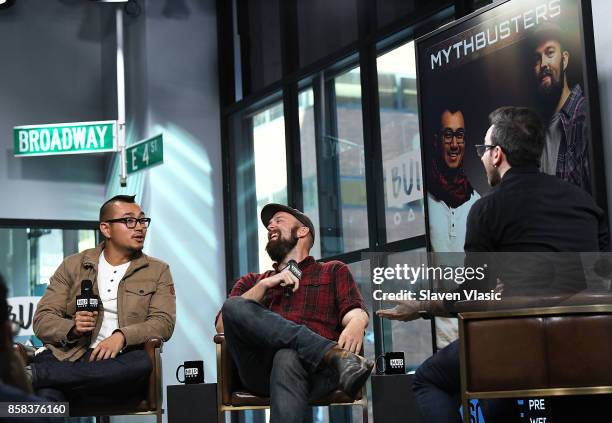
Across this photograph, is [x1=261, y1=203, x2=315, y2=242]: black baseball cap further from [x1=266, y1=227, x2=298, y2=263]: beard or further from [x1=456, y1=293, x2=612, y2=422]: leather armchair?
[x1=456, y1=293, x2=612, y2=422]: leather armchair

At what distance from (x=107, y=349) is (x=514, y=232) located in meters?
1.92

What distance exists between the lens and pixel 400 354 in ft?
12.3

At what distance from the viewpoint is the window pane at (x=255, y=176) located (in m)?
7.00

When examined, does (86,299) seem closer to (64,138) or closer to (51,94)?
(64,138)

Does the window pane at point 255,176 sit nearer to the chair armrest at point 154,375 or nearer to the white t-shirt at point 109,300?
the white t-shirt at point 109,300

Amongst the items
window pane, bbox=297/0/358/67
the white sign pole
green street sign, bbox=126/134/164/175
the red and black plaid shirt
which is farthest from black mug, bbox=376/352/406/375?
the white sign pole

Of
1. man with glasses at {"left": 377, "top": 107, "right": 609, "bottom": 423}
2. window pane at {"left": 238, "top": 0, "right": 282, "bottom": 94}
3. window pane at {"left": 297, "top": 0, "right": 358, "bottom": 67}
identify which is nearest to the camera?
man with glasses at {"left": 377, "top": 107, "right": 609, "bottom": 423}

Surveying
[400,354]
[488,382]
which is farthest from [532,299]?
[400,354]

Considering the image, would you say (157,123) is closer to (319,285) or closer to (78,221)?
(78,221)

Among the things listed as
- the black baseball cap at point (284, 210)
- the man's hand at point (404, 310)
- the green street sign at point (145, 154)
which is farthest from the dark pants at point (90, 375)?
the green street sign at point (145, 154)

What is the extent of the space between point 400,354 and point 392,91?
2389 millimetres

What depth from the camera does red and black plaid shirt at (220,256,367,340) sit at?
3.65m

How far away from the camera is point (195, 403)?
3879 millimetres

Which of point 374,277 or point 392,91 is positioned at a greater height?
point 392,91
